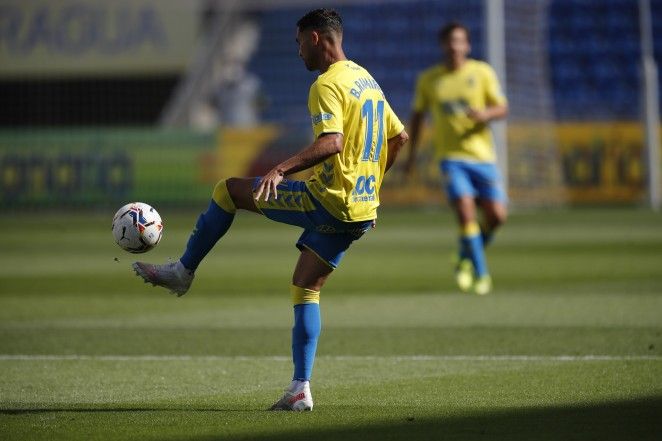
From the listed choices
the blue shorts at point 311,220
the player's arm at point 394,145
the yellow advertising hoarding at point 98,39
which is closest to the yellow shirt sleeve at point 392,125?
the player's arm at point 394,145

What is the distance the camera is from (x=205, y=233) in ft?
20.9

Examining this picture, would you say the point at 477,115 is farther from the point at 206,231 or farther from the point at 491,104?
the point at 206,231

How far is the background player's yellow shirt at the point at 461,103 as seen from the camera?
12.6m

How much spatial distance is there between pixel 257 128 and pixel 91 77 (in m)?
7.92

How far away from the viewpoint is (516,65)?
27.4 metres

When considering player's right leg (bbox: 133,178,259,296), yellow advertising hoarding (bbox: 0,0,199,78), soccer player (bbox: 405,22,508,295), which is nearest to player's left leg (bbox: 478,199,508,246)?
soccer player (bbox: 405,22,508,295)

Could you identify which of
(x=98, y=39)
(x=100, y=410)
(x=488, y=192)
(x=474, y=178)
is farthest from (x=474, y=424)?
(x=98, y=39)

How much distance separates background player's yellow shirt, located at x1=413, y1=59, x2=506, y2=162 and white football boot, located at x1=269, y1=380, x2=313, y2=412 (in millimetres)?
6643

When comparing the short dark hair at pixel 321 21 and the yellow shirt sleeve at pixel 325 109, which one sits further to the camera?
the short dark hair at pixel 321 21

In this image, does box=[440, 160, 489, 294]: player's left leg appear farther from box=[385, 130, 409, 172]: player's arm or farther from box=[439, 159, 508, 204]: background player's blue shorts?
box=[385, 130, 409, 172]: player's arm

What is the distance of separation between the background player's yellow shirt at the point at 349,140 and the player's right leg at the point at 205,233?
1.12 feet

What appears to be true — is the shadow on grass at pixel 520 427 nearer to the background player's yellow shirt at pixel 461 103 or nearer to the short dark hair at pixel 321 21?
the short dark hair at pixel 321 21

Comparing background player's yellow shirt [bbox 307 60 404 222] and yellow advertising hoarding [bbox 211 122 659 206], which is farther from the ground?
background player's yellow shirt [bbox 307 60 404 222]

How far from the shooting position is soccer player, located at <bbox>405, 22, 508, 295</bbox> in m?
12.4
